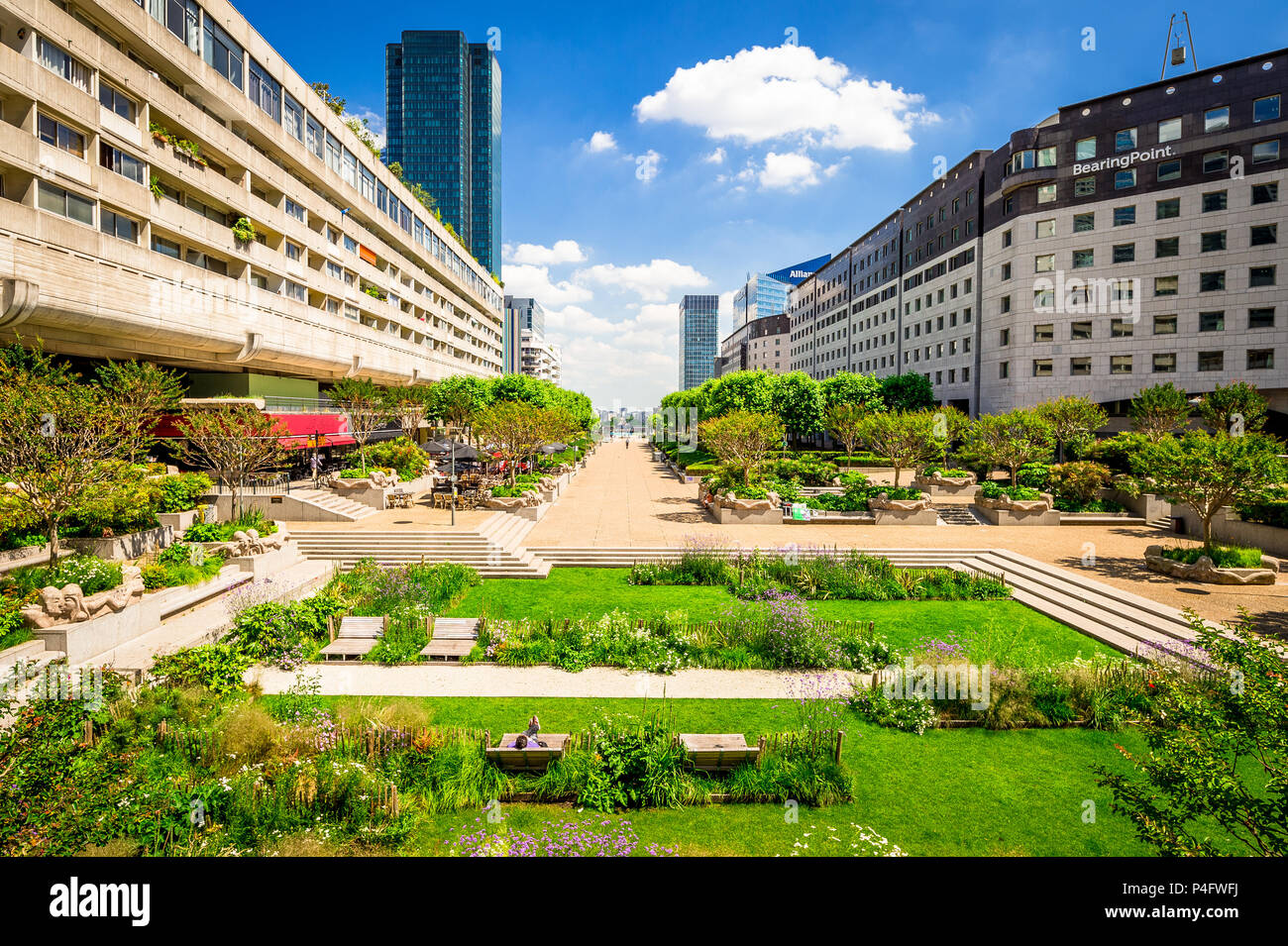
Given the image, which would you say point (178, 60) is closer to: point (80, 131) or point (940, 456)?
point (80, 131)

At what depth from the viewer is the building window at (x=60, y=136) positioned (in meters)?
21.4

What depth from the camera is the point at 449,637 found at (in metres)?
13.4

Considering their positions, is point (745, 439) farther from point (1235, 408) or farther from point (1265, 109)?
point (1265, 109)

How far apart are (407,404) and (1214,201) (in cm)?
5581

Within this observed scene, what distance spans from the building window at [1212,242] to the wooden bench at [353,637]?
53.5m

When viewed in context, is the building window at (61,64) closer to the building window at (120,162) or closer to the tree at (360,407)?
the building window at (120,162)

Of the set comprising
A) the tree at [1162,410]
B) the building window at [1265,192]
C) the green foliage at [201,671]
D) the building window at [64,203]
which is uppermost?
the building window at [1265,192]

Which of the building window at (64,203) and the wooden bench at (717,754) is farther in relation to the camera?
the building window at (64,203)

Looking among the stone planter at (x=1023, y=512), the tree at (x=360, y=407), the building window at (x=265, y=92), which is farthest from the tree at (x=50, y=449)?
the stone planter at (x=1023, y=512)

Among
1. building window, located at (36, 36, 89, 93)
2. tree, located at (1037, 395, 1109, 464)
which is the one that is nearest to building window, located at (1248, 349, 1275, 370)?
tree, located at (1037, 395, 1109, 464)

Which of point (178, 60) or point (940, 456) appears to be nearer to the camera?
point (178, 60)
